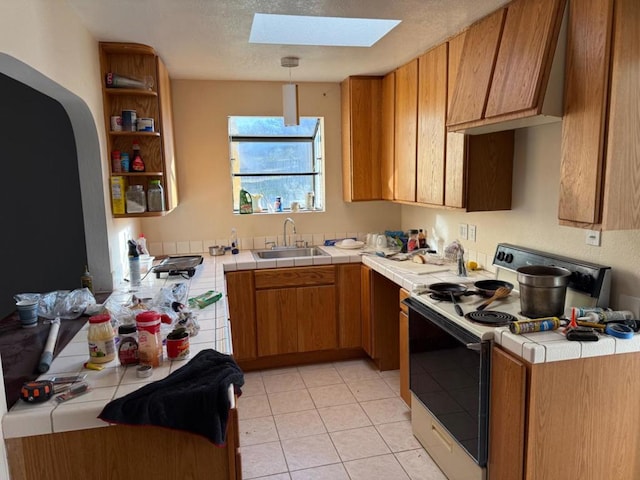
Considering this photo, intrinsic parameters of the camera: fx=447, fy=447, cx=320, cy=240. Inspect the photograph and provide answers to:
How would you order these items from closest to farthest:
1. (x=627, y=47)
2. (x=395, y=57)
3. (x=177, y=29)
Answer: (x=627, y=47)
(x=177, y=29)
(x=395, y=57)

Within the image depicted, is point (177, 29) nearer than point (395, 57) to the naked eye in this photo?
Yes

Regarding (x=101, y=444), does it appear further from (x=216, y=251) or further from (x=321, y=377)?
(x=216, y=251)

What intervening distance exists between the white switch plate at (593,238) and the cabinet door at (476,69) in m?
0.74

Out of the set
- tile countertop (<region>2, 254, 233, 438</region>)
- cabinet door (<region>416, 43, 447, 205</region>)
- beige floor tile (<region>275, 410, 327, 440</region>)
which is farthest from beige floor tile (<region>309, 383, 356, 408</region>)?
cabinet door (<region>416, 43, 447, 205</region>)

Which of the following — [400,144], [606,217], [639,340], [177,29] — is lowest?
[639,340]

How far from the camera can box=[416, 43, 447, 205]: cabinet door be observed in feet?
9.05

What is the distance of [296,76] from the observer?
364 centimetres

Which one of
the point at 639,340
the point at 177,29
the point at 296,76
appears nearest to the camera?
the point at 639,340

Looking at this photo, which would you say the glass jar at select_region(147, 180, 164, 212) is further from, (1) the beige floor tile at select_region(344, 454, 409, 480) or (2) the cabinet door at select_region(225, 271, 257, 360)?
(1) the beige floor tile at select_region(344, 454, 409, 480)

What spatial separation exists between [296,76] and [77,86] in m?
1.85

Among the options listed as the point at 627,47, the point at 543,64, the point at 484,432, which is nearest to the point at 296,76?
the point at 543,64

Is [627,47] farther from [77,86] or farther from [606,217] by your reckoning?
[77,86]

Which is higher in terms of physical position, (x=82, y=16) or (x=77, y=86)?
(x=82, y=16)

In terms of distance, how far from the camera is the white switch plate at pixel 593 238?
2006 millimetres
